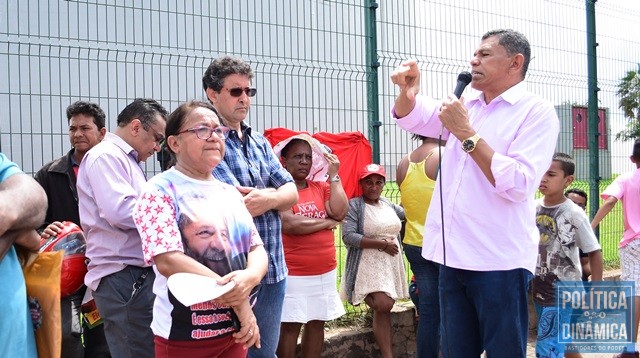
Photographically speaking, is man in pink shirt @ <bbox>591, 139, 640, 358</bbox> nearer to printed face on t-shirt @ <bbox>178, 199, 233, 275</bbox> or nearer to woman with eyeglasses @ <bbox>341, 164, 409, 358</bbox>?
woman with eyeglasses @ <bbox>341, 164, 409, 358</bbox>

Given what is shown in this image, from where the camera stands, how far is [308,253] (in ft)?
16.3

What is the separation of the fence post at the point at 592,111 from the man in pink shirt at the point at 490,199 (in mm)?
5403

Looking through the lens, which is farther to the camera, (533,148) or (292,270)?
(292,270)

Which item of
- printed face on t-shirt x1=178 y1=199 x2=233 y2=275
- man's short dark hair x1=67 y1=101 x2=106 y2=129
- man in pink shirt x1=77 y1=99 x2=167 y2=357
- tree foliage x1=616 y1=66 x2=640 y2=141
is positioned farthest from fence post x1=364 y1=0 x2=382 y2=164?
tree foliage x1=616 y1=66 x2=640 y2=141

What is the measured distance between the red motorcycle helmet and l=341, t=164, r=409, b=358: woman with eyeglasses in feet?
7.18

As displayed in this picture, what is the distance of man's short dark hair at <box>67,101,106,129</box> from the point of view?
15.5ft

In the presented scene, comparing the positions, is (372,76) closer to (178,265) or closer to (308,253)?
(308,253)

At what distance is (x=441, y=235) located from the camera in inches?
128

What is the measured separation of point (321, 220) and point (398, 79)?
1890mm

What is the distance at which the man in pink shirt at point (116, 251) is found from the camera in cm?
367

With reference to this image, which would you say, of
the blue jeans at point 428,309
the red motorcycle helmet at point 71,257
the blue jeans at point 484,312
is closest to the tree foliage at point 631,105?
the blue jeans at point 428,309

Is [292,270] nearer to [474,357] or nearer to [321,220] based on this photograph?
[321,220]

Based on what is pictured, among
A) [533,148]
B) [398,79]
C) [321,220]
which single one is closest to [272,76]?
[321,220]

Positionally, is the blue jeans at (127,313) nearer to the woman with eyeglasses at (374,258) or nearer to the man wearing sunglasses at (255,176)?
the man wearing sunglasses at (255,176)
